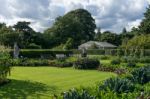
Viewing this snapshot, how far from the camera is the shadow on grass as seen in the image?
14368mm

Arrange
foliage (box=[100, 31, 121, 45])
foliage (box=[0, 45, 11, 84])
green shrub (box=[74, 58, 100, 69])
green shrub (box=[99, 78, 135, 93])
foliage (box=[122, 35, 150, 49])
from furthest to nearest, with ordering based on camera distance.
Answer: foliage (box=[100, 31, 121, 45]) → foliage (box=[122, 35, 150, 49]) → green shrub (box=[74, 58, 100, 69]) → foliage (box=[0, 45, 11, 84]) → green shrub (box=[99, 78, 135, 93])

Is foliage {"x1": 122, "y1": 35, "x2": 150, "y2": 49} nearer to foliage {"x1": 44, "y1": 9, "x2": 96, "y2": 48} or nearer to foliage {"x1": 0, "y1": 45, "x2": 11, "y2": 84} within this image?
foliage {"x1": 0, "y1": 45, "x2": 11, "y2": 84}

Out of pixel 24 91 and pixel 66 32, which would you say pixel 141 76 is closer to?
pixel 24 91

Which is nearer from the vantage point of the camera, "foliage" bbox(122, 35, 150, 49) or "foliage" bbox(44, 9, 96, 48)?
"foliage" bbox(122, 35, 150, 49)

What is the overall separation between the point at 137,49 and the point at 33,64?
21640 mm

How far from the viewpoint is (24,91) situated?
625 inches

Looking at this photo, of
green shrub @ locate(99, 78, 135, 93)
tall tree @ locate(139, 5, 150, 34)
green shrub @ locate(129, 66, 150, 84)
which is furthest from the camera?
tall tree @ locate(139, 5, 150, 34)

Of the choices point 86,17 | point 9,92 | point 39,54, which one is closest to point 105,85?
point 9,92

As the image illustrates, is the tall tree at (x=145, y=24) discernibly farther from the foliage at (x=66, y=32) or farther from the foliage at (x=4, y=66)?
the foliage at (x=4, y=66)

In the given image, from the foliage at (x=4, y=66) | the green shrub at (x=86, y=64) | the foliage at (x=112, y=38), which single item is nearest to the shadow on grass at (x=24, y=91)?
the foliage at (x=4, y=66)

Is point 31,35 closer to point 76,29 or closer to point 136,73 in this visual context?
point 76,29

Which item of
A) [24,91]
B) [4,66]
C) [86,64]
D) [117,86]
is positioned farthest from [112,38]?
[117,86]

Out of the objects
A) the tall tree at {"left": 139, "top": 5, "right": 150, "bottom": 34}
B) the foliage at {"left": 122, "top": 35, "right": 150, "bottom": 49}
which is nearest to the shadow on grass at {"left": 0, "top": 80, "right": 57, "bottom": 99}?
the foliage at {"left": 122, "top": 35, "right": 150, "bottom": 49}

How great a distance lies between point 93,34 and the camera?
115 metres
